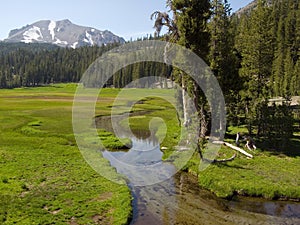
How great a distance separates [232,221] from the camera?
62.7 ft

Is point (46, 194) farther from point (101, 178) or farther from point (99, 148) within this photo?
point (99, 148)

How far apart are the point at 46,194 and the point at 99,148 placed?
16.7 meters

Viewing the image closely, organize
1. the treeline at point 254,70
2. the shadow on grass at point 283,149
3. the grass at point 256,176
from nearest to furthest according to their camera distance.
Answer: the grass at point 256,176 < the shadow on grass at point 283,149 < the treeline at point 254,70

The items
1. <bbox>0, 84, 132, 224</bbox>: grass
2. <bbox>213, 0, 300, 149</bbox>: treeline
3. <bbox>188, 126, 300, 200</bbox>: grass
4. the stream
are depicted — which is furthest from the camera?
<bbox>213, 0, 300, 149</bbox>: treeline

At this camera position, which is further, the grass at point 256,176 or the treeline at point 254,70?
the treeline at point 254,70

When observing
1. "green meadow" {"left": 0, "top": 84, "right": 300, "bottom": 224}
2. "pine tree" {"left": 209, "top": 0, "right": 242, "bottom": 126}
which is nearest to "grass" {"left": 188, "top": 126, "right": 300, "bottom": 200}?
"green meadow" {"left": 0, "top": 84, "right": 300, "bottom": 224}

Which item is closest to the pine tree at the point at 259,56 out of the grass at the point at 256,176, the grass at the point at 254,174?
the grass at the point at 254,174

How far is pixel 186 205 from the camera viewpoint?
70.9 ft

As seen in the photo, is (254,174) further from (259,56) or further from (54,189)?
(259,56)

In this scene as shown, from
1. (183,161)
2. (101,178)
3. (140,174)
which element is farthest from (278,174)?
(101,178)

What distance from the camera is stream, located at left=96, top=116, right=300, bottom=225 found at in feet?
63.5

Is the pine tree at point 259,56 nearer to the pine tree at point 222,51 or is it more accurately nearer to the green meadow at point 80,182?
the pine tree at point 222,51

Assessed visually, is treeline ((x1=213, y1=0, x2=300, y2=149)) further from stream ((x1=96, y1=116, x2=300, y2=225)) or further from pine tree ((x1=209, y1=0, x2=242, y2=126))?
stream ((x1=96, y1=116, x2=300, y2=225))

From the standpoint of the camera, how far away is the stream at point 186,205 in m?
19.4
